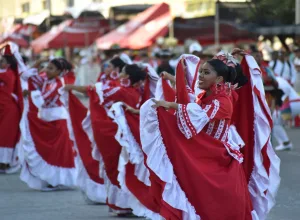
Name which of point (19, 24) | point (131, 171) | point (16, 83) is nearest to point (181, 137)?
point (131, 171)

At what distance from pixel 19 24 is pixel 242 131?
3836 centimetres

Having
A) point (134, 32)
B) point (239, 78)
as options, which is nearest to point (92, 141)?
point (239, 78)

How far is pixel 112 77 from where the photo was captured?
954cm

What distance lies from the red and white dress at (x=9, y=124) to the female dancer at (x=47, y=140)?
153 cm

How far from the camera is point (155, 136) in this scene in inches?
253

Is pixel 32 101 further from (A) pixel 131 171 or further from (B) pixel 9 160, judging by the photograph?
(A) pixel 131 171

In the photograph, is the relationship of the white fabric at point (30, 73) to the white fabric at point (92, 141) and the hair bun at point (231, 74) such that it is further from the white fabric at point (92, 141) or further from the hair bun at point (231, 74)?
the hair bun at point (231, 74)

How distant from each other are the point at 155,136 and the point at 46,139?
17.4 feet

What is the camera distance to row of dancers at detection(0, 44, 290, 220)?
20.5ft

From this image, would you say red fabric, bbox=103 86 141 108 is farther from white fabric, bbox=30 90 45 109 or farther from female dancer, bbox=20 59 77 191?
white fabric, bbox=30 90 45 109

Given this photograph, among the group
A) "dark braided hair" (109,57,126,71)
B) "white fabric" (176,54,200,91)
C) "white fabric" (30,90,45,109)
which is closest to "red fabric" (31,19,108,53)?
"white fabric" (30,90,45,109)

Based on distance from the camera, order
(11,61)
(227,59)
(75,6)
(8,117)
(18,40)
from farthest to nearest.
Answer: (18,40) < (75,6) < (8,117) < (11,61) < (227,59)

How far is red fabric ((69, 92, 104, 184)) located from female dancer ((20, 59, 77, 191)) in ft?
2.83

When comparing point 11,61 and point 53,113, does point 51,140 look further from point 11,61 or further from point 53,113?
point 11,61
